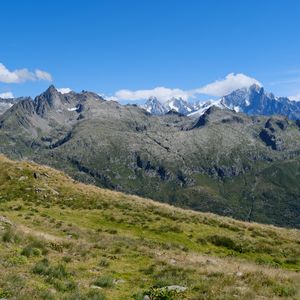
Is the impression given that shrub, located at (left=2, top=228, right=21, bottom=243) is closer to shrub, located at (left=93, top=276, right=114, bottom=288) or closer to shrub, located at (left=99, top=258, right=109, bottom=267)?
shrub, located at (left=99, top=258, right=109, bottom=267)

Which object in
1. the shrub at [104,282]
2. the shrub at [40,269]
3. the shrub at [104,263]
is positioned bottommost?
the shrub at [40,269]

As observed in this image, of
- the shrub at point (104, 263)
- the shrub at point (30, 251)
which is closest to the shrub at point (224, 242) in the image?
the shrub at point (104, 263)

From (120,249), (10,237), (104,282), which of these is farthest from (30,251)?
(120,249)

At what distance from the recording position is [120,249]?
1123 inches

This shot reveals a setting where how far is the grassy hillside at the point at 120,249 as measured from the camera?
18.2 metres

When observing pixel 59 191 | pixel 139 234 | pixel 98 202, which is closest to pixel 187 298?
pixel 139 234

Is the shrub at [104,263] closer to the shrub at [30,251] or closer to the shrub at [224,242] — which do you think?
the shrub at [30,251]

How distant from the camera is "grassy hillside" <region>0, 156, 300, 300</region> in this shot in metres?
18.2

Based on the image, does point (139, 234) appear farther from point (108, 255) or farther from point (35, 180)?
point (35, 180)

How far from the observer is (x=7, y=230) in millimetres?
26672

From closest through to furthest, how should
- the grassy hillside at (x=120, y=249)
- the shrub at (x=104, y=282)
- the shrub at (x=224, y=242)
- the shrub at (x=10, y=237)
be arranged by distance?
the grassy hillside at (x=120, y=249) < the shrub at (x=104, y=282) < the shrub at (x=10, y=237) < the shrub at (x=224, y=242)

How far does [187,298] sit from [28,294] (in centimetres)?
613

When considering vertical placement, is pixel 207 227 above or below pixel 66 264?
above

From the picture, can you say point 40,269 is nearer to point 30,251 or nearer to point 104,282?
point 104,282
